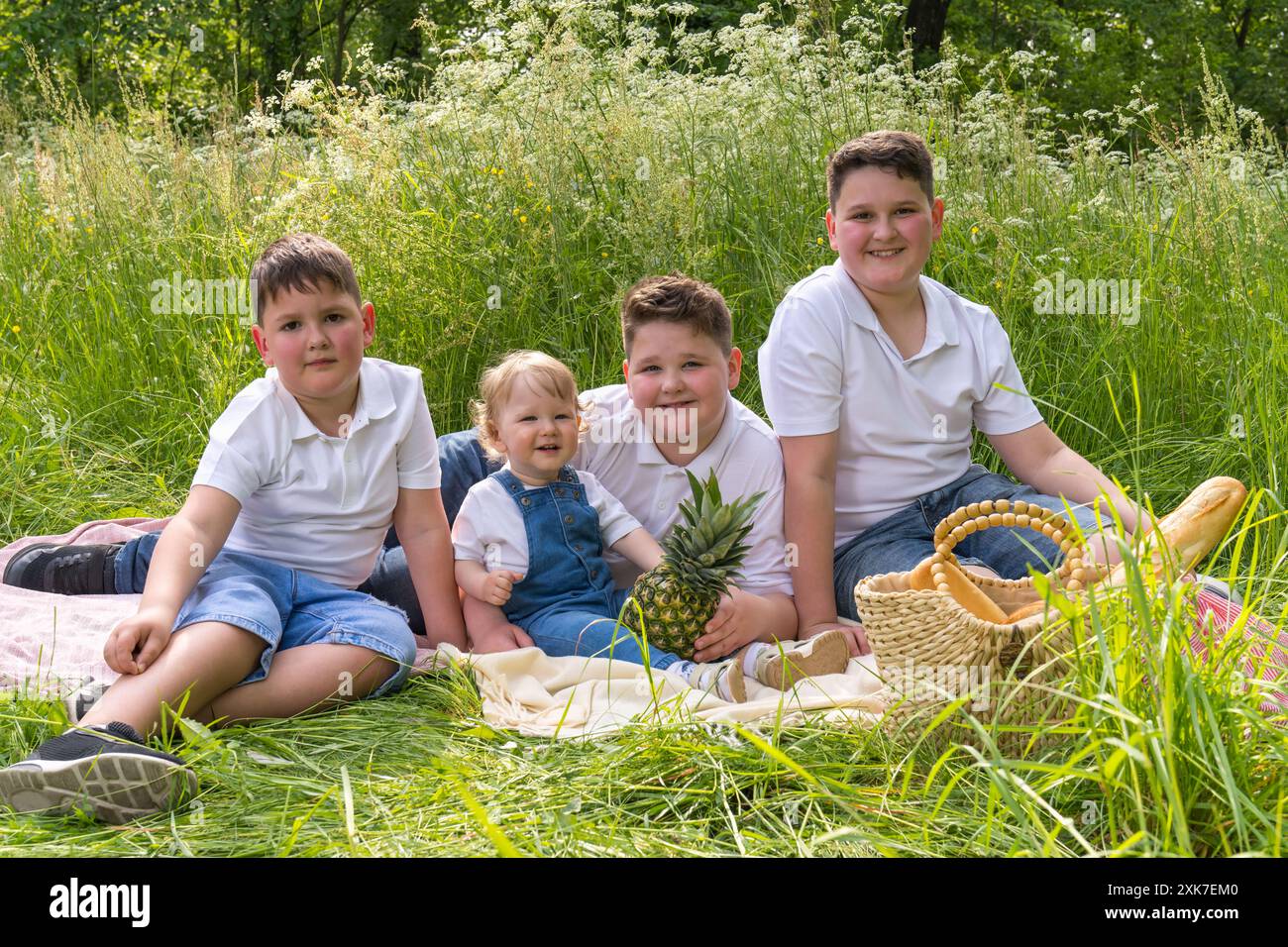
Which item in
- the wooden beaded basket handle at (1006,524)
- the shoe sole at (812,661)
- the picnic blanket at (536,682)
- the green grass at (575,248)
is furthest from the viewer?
the green grass at (575,248)

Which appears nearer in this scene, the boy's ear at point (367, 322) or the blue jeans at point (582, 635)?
the blue jeans at point (582, 635)

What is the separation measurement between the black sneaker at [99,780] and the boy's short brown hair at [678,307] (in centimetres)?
167

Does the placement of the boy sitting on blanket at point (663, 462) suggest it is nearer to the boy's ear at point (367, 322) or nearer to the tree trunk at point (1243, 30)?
the boy's ear at point (367, 322)

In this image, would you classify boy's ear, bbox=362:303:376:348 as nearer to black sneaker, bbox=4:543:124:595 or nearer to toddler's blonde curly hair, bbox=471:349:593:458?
toddler's blonde curly hair, bbox=471:349:593:458

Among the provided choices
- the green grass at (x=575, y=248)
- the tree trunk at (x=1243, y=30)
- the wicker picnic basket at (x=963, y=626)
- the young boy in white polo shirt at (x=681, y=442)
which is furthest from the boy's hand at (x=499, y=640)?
the tree trunk at (x=1243, y=30)

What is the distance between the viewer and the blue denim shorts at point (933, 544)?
3189 mm

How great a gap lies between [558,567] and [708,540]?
2.01 ft

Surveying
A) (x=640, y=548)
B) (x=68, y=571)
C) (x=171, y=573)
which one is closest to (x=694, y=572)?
(x=640, y=548)

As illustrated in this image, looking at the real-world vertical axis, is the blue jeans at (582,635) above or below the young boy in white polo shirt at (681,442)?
below

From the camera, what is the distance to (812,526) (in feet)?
10.5

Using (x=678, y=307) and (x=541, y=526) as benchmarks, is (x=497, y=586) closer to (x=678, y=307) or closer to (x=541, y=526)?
(x=541, y=526)

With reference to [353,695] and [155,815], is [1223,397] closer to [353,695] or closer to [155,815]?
[353,695]
